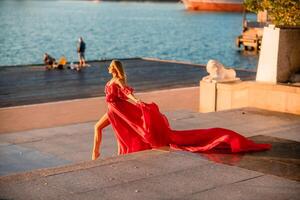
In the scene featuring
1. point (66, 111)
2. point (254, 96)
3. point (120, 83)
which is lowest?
point (66, 111)

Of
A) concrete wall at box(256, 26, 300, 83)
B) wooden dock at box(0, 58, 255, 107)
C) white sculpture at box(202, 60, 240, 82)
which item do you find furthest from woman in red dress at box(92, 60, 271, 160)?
wooden dock at box(0, 58, 255, 107)

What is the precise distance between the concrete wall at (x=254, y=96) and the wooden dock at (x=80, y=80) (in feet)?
21.2

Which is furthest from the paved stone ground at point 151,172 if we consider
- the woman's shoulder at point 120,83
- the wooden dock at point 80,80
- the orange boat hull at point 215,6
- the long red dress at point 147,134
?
the orange boat hull at point 215,6

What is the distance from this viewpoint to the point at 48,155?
41.0 feet

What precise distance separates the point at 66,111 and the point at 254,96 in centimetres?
557

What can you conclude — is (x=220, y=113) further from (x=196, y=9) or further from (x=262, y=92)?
(x=196, y=9)

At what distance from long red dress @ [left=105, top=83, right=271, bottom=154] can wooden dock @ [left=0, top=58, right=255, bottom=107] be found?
A: 33.0 ft

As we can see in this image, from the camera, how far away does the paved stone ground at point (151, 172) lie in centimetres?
855

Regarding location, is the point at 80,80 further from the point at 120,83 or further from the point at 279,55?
the point at 120,83

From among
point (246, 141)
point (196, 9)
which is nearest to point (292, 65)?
point (246, 141)

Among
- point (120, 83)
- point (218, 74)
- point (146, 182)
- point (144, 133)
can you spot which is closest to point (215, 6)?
point (218, 74)

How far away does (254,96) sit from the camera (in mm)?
16703

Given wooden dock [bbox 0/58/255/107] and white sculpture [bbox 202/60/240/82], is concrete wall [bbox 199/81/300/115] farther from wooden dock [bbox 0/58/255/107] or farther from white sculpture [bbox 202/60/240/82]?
wooden dock [bbox 0/58/255/107]

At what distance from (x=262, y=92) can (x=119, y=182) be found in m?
8.24
